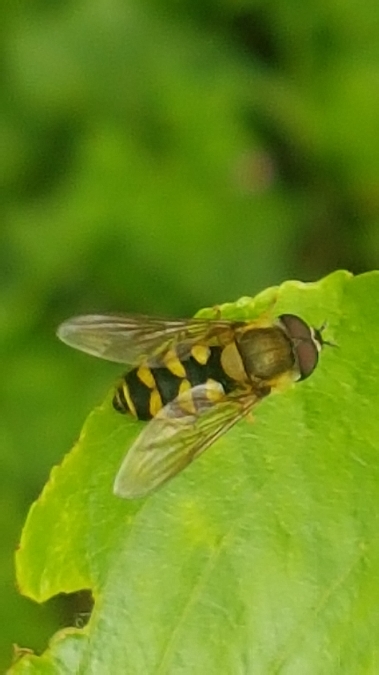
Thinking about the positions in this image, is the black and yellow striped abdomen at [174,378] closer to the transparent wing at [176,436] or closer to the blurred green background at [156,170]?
the transparent wing at [176,436]

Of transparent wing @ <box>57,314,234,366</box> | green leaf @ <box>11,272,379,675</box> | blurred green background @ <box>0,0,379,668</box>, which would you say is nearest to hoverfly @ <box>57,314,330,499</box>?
transparent wing @ <box>57,314,234,366</box>

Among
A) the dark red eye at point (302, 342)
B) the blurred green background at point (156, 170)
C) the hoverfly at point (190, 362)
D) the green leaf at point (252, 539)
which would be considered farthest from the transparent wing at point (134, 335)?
the blurred green background at point (156, 170)

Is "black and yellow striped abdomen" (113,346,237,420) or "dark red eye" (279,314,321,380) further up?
"dark red eye" (279,314,321,380)

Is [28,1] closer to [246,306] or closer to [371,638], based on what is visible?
[246,306]

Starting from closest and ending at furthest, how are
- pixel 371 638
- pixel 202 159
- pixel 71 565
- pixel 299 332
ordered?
pixel 371 638 < pixel 71 565 < pixel 299 332 < pixel 202 159

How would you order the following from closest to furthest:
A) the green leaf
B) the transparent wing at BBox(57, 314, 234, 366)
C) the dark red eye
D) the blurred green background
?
the green leaf, the dark red eye, the transparent wing at BBox(57, 314, 234, 366), the blurred green background

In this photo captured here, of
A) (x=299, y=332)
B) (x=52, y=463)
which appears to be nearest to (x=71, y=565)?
(x=299, y=332)

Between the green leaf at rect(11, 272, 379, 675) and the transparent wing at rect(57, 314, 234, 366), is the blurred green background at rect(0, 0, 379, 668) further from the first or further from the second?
the green leaf at rect(11, 272, 379, 675)
